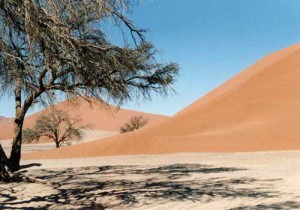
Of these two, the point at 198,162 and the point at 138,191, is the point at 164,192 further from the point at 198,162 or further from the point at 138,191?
the point at 198,162

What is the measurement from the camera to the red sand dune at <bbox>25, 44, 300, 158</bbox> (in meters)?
34.6

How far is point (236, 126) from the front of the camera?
1738 inches

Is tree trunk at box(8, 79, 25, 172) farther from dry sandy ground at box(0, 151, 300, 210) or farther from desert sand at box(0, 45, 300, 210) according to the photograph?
dry sandy ground at box(0, 151, 300, 210)

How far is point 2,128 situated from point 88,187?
133547mm

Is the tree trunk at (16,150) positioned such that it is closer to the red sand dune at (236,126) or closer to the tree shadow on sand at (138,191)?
the tree shadow on sand at (138,191)

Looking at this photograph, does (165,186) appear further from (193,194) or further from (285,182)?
(285,182)

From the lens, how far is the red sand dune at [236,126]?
3459cm

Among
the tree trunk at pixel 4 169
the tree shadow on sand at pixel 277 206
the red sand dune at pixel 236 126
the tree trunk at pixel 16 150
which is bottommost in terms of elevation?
the tree shadow on sand at pixel 277 206

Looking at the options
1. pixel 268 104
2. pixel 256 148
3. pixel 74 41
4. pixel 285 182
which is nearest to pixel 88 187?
pixel 285 182

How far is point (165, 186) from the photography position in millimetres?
13398

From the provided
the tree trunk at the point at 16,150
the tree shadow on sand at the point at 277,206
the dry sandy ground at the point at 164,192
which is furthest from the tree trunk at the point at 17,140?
the tree shadow on sand at the point at 277,206

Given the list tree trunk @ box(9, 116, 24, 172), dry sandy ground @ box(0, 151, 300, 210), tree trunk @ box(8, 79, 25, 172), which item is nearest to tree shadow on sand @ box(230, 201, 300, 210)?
dry sandy ground @ box(0, 151, 300, 210)

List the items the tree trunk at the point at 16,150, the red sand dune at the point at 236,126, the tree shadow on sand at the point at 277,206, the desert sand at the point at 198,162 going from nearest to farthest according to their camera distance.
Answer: the tree shadow on sand at the point at 277,206 → the desert sand at the point at 198,162 → the tree trunk at the point at 16,150 → the red sand dune at the point at 236,126

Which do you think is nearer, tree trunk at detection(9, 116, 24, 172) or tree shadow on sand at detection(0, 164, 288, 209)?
tree shadow on sand at detection(0, 164, 288, 209)
